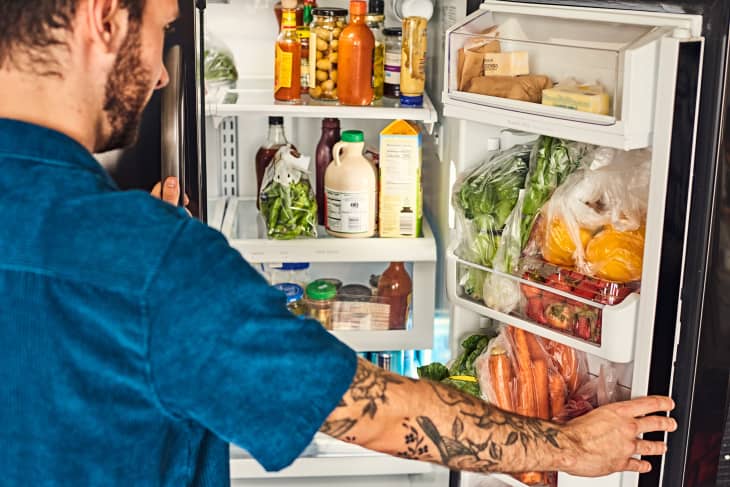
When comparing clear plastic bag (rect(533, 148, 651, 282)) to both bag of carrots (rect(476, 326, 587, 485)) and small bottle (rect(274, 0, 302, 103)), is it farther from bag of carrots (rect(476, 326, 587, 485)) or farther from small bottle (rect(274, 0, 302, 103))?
small bottle (rect(274, 0, 302, 103))

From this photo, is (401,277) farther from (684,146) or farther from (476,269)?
(684,146)

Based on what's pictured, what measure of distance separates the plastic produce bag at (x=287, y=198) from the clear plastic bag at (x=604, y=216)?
2.35 feet

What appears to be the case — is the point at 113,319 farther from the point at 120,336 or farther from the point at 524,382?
the point at 524,382

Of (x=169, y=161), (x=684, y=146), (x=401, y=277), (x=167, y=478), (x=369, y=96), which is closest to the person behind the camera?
(x=167, y=478)

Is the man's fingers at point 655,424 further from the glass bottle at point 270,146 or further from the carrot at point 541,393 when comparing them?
the glass bottle at point 270,146

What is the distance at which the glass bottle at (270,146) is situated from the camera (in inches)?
92.4

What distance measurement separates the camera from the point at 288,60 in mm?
2217

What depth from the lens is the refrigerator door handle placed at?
1839 millimetres

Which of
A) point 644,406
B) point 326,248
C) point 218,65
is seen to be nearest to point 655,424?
point 644,406

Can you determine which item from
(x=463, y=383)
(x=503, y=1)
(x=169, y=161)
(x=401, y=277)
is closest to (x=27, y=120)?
(x=169, y=161)

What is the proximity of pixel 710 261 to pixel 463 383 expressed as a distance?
60 centimetres

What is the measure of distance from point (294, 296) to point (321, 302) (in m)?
0.07

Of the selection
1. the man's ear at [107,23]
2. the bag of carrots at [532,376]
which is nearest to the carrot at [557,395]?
the bag of carrots at [532,376]

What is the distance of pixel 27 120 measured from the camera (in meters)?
1.01
